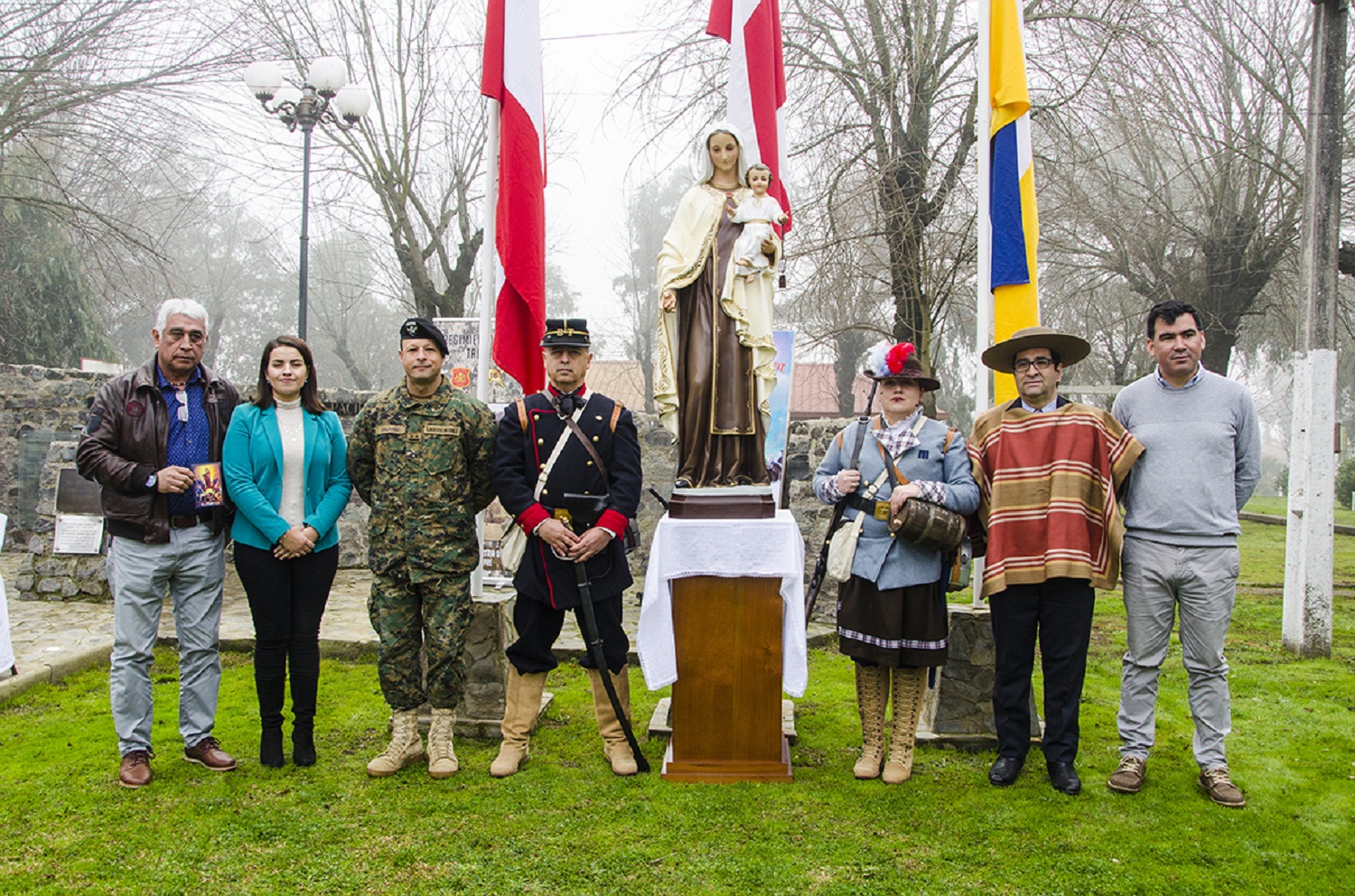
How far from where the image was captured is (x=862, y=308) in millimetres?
10242

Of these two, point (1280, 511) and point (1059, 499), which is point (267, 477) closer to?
point (1059, 499)

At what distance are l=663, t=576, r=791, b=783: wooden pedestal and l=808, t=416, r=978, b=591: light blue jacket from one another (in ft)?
1.38

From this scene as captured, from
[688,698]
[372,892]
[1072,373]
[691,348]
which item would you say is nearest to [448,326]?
[691,348]

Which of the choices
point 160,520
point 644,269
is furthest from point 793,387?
point 160,520

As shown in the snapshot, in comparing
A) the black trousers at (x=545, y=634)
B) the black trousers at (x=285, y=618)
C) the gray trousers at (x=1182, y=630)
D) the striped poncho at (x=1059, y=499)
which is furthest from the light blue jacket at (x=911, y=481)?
the black trousers at (x=545, y=634)

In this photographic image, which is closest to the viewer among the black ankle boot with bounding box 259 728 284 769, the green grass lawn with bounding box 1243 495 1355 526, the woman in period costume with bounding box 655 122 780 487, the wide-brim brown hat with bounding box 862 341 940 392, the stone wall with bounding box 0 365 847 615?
the wide-brim brown hat with bounding box 862 341 940 392

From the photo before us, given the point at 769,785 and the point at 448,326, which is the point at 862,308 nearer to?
the point at 448,326

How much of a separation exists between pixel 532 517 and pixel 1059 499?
2.08 m

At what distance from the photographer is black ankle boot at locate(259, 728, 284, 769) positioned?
3688 mm

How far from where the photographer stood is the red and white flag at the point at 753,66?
4910 mm

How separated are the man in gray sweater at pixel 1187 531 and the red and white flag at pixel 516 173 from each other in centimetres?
287

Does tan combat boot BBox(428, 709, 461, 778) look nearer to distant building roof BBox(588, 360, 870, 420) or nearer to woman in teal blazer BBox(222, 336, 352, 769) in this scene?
woman in teal blazer BBox(222, 336, 352, 769)

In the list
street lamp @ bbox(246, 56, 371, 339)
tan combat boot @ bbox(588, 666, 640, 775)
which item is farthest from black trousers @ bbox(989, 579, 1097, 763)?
street lamp @ bbox(246, 56, 371, 339)

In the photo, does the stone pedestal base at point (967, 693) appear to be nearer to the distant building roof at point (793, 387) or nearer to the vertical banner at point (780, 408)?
the vertical banner at point (780, 408)
